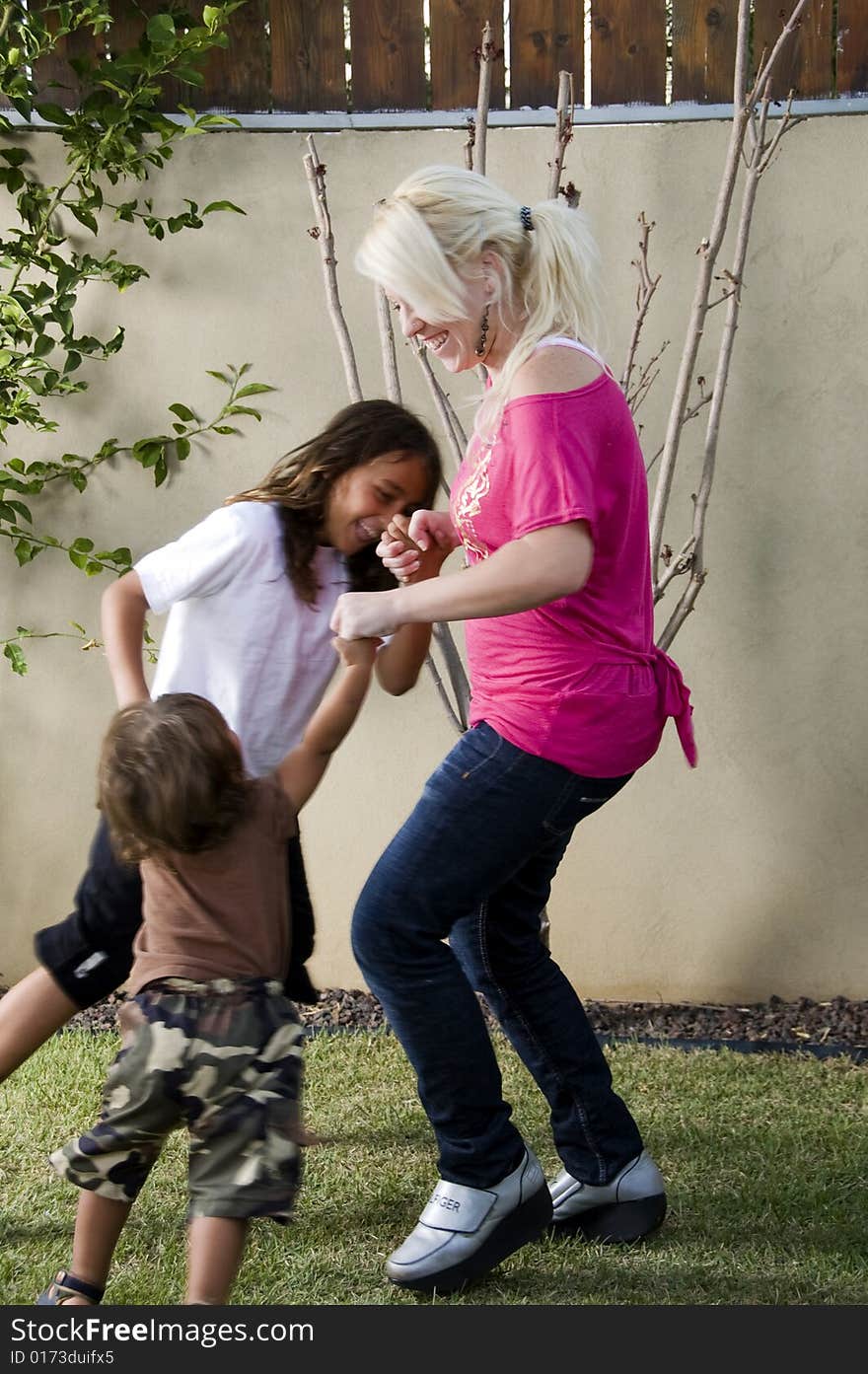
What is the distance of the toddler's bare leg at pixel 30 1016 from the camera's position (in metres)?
2.23

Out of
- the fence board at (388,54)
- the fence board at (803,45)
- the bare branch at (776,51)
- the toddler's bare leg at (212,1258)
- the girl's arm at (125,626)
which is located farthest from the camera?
the fence board at (388,54)

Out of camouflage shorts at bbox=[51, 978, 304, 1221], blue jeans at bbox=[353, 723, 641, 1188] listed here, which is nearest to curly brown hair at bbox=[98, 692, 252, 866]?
camouflage shorts at bbox=[51, 978, 304, 1221]

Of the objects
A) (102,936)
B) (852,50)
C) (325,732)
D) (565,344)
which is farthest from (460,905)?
(852,50)

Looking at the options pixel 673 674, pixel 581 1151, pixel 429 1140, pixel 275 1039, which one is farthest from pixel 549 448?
pixel 429 1140

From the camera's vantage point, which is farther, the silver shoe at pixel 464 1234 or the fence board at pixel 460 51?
the fence board at pixel 460 51

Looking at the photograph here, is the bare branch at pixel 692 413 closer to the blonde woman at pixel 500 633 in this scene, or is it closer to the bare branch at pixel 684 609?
the bare branch at pixel 684 609

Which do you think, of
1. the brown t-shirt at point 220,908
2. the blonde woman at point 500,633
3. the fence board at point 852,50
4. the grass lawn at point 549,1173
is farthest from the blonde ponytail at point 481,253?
the fence board at point 852,50

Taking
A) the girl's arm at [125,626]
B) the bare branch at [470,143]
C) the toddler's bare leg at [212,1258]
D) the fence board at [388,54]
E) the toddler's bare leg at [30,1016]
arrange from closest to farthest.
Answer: the toddler's bare leg at [212,1258]
the girl's arm at [125,626]
the toddler's bare leg at [30,1016]
the bare branch at [470,143]
the fence board at [388,54]

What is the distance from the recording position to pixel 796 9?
3.02 meters

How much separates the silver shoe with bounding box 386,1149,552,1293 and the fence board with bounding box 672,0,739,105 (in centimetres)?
247

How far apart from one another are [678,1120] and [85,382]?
2.23 m

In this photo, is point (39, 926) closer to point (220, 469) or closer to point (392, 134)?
point (220, 469)

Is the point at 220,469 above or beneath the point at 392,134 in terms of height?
beneath

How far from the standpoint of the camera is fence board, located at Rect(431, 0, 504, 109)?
3.31 meters
